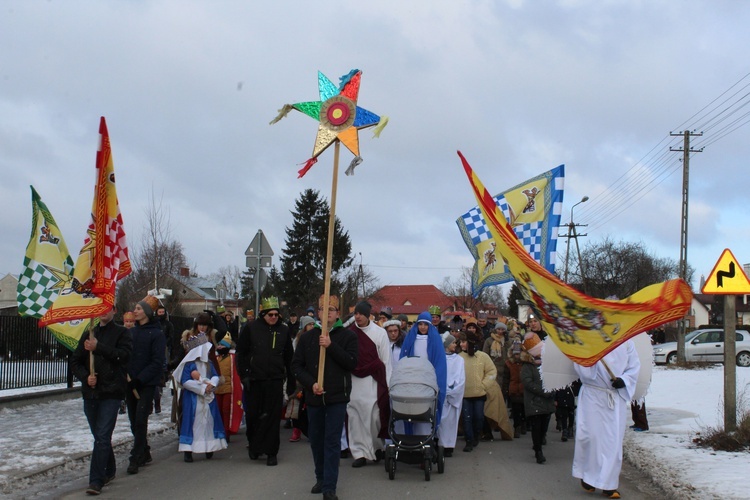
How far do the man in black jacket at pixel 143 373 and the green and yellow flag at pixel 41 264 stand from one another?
427cm

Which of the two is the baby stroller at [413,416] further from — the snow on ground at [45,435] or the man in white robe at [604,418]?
the snow on ground at [45,435]

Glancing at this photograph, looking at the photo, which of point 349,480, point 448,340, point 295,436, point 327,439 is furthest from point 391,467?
point 295,436

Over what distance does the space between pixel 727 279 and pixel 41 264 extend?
10.7 metres

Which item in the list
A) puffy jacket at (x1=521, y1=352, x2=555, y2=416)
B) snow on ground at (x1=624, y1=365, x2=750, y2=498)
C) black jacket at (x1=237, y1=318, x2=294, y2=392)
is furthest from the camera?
puffy jacket at (x1=521, y1=352, x2=555, y2=416)

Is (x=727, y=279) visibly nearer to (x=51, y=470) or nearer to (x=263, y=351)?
(x=263, y=351)

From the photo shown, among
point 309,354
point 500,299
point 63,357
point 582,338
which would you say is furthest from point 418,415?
point 500,299

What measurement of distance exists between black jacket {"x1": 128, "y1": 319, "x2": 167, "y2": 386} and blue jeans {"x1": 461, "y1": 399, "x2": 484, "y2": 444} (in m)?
4.34

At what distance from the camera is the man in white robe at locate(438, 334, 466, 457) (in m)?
9.55

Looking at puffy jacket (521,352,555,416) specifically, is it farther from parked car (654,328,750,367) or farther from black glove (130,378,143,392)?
parked car (654,328,750,367)

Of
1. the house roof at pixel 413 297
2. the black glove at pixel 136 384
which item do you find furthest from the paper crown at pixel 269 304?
the house roof at pixel 413 297

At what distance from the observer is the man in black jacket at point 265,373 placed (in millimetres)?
8992

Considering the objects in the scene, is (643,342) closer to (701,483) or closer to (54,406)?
(701,483)

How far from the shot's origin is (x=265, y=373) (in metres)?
9.08

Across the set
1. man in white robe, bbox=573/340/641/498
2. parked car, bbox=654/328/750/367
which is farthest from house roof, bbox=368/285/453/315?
man in white robe, bbox=573/340/641/498
